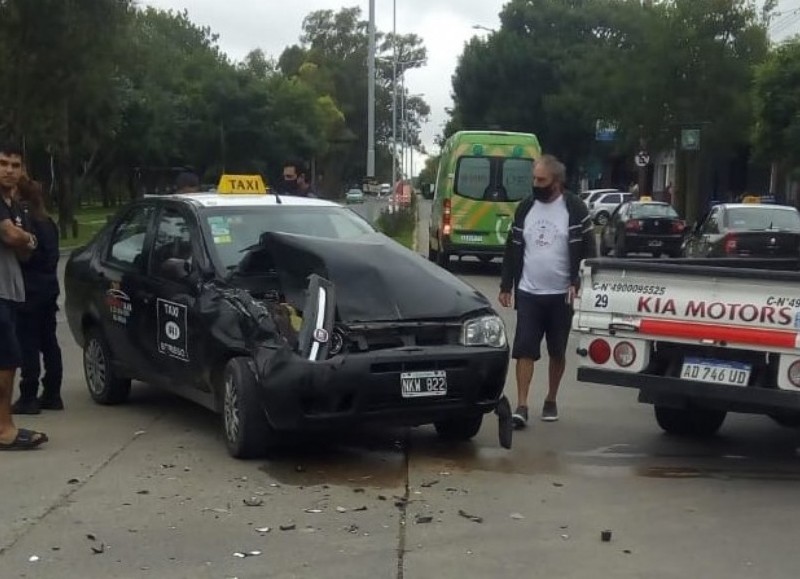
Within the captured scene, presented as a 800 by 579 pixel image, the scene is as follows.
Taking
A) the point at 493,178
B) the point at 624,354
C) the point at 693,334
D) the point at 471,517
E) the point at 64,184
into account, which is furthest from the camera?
the point at 64,184

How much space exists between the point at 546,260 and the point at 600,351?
1.19 metres

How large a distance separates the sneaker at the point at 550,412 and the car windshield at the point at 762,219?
1139 centimetres

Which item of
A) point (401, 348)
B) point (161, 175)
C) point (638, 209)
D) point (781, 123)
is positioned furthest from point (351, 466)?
point (161, 175)

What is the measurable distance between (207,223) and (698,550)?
4081 millimetres

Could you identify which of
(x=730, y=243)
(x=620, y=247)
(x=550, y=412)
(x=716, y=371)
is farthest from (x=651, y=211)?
(x=716, y=371)

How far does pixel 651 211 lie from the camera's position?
28.0 meters

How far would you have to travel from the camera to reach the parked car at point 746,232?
1888 centimetres

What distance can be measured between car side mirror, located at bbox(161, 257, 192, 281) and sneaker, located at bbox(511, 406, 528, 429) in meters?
2.41

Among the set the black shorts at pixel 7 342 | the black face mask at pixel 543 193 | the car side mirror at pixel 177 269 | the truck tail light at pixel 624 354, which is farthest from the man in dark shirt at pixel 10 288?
the truck tail light at pixel 624 354

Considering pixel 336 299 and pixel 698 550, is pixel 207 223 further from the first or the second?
pixel 698 550

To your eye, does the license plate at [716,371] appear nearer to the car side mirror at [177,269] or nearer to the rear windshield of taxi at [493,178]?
the car side mirror at [177,269]

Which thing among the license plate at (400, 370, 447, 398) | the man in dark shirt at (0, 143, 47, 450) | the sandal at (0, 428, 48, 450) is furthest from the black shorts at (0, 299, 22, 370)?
the license plate at (400, 370, 447, 398)

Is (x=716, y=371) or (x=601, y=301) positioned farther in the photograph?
(x=601, y=301)

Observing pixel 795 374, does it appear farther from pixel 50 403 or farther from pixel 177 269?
pixel 50 403
